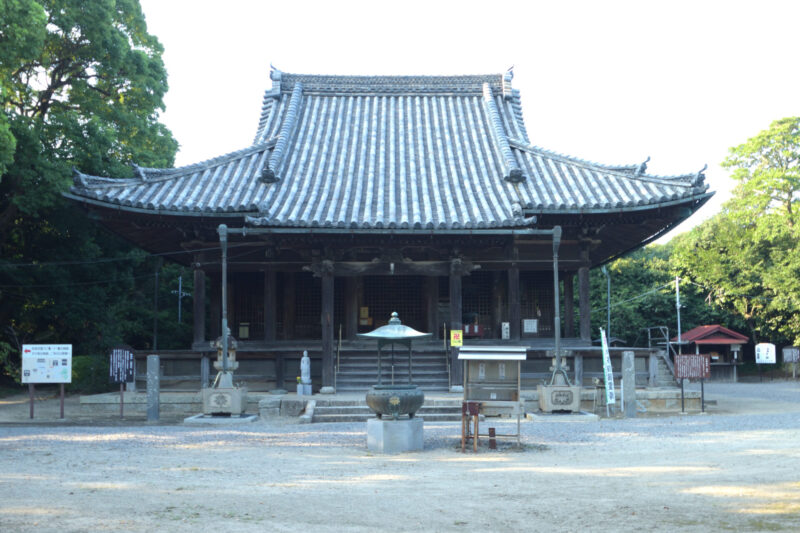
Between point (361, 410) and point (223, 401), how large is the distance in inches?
114

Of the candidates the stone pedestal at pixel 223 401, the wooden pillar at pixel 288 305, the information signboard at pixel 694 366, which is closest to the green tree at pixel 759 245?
the information signboard at pixel 694 366

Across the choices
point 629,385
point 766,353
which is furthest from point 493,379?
point 766,353

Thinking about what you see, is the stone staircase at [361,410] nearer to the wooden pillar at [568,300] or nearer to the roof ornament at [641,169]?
the wooden pillar at [568,300]

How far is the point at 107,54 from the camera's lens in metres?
22.0

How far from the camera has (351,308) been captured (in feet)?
65.3

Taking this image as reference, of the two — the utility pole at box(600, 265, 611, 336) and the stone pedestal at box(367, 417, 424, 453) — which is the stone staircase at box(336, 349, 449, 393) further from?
the utility pole at box(600, 265, 611, 336)

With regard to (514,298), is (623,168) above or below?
above

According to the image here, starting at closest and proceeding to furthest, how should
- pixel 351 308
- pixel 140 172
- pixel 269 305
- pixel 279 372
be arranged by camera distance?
pixel 279 372 < pixel 140 172 < pixel 269 305 < pixel 351 308

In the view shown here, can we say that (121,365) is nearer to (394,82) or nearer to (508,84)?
(394,82)

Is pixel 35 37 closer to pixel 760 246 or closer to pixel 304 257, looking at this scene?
pixel 304 257

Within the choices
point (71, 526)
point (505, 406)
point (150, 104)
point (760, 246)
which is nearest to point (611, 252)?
point (505, 406)

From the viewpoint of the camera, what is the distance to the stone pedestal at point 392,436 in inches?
420

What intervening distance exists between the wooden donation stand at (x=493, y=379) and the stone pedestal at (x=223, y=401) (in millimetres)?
5309

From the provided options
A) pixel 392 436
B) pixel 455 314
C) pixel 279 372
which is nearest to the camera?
pixel 392 436
